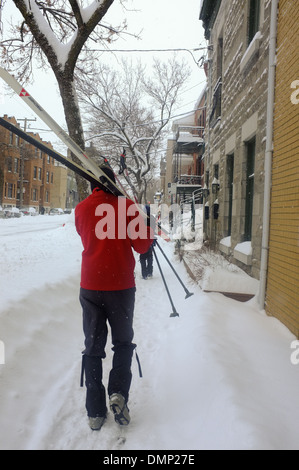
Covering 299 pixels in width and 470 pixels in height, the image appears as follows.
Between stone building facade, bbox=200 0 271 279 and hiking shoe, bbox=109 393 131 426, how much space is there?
3.41 metres

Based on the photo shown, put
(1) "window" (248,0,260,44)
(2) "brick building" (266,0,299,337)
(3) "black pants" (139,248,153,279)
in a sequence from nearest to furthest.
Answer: (2) "brick building" (266,0,299,337), (1) "window" (248,0,260,44), (3) "black pants" (139,248,153,279)

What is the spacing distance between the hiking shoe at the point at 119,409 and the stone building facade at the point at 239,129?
341cm

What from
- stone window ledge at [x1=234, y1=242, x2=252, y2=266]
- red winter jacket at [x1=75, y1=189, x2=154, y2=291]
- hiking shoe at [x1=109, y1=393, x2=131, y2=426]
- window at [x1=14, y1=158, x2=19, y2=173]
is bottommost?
hiking shoe at [x1=109, y1=393, x2=131, y2=426]

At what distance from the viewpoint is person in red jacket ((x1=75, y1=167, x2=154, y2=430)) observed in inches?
99.0

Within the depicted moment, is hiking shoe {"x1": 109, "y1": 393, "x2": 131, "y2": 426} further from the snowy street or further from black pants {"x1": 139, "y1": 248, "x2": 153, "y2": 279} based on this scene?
black pants {"x1": 139, "y1": 248, "x2": 153, "y2": 279}

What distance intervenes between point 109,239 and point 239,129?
209 inches

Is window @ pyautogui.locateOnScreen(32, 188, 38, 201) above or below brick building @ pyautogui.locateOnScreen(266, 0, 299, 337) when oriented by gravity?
above

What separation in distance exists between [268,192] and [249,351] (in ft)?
7.25

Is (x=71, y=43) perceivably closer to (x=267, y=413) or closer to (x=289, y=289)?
(x=289, y=289)

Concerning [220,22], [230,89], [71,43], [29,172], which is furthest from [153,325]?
[29,172]

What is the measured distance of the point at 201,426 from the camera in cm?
231

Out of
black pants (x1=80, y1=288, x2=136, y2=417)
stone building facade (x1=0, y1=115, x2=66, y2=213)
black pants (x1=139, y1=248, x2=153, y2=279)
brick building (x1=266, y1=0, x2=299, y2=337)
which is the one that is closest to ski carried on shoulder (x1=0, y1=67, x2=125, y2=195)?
black pants (x1=80, y1=288, x2=136, y2=417)

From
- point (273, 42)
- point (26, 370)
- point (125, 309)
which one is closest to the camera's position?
point (125, 309)

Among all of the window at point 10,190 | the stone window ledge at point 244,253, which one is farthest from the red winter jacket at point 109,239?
the window at point 10,190
